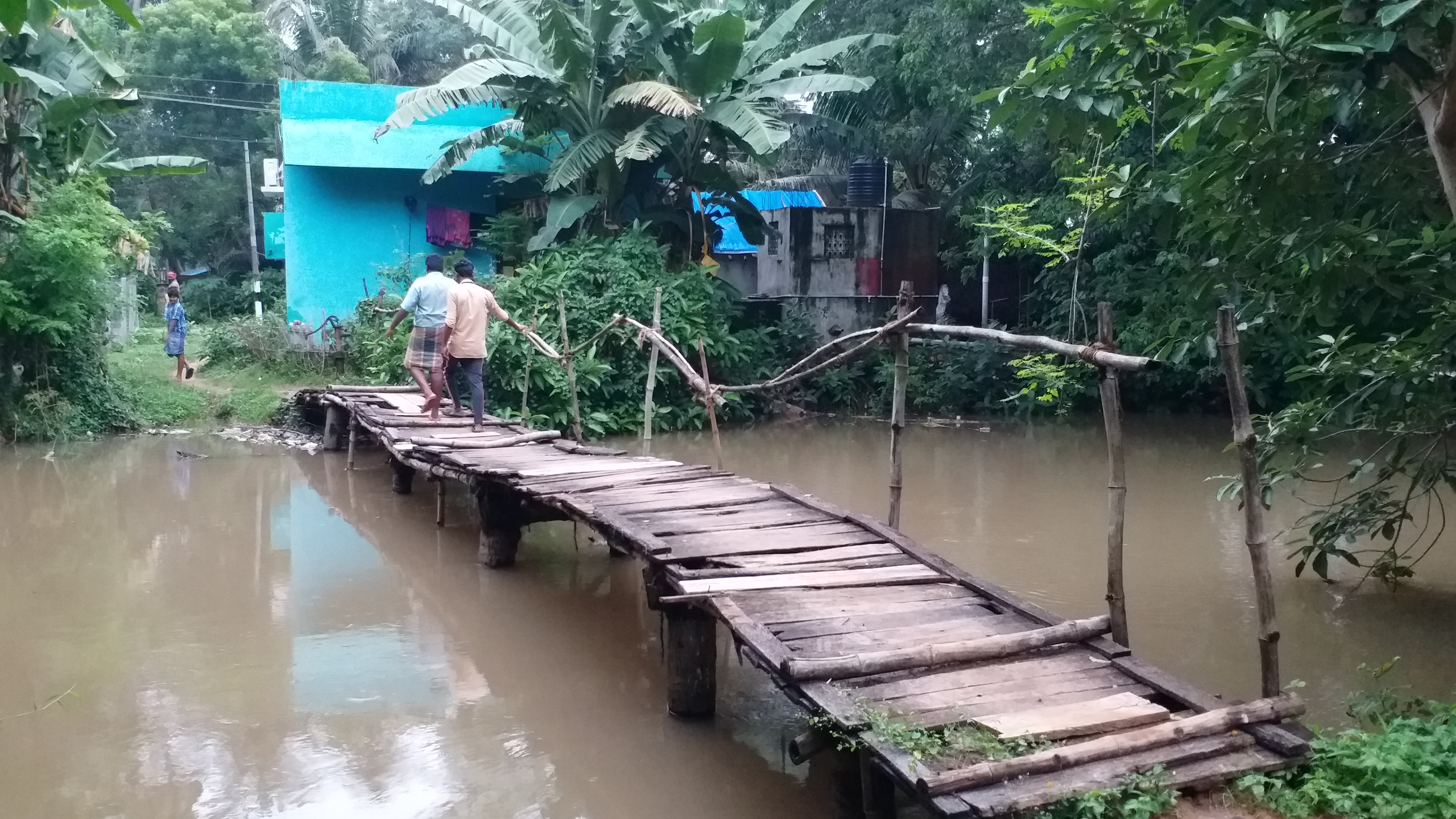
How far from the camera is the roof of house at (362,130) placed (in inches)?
639

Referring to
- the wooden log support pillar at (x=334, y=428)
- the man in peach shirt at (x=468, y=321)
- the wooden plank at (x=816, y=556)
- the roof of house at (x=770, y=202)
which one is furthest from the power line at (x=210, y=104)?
the wooden plank at (x=816, y=556)

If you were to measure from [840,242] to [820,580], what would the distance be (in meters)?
12.6

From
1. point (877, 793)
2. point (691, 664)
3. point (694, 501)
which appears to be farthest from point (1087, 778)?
point (694, 501)

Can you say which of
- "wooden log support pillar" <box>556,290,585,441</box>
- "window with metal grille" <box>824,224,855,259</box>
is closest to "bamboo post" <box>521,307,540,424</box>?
"wooden log support pillar" <box>556,290,585,441</box>

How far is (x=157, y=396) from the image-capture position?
14.6 meters

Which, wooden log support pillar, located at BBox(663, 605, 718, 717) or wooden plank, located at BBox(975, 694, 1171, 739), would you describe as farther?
wooden log support pillar, located at BBox(663, 605, 718, 717)

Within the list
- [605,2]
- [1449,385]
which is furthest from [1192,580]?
[605,2]

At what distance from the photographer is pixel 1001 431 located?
14.6 meters

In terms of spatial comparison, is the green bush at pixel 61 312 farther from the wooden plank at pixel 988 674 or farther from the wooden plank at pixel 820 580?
the wooden plank at pixel 988 674

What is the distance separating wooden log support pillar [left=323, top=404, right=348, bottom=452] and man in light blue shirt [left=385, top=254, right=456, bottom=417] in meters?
2.72

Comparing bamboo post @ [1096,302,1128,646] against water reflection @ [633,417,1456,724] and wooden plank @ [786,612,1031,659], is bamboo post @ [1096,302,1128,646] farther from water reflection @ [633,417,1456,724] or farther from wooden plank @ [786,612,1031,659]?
→ water reflection @ [633,417,1456,724]

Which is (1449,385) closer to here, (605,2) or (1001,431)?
(1001,431)

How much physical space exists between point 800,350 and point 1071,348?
11922mm

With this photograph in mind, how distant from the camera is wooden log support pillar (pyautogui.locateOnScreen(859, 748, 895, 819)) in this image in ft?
11.7
